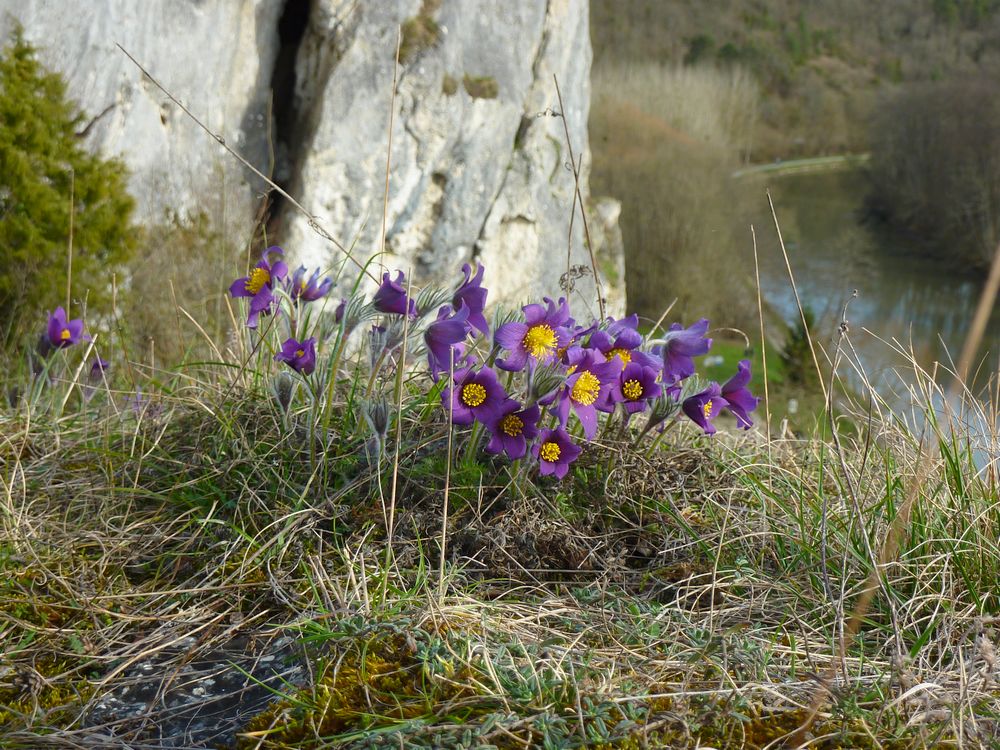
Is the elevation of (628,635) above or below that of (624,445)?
below

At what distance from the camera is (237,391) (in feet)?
6.79

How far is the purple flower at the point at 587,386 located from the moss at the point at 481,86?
12.1 metres

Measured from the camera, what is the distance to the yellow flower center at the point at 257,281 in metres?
1.90

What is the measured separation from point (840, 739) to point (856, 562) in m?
0.57

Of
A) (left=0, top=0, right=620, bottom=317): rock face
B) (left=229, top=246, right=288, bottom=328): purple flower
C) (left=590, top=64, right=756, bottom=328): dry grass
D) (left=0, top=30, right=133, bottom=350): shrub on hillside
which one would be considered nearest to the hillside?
(left=590, top=64, right=756, bottom=328): dry grass

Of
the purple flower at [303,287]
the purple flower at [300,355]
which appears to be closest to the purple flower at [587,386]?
the purple flower at [300,355]

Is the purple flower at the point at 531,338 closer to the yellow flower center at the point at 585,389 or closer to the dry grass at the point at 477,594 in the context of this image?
the yellow flower center at the point at 585,389

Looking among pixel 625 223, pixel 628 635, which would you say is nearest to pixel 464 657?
pixel 628 635

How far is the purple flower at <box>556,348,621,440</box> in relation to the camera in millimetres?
1591

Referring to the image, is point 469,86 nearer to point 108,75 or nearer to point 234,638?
point 108,75

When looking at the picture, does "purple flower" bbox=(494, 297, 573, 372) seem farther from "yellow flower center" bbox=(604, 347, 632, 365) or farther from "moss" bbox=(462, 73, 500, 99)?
"moss" bbox=(462, 73, 500, 99)

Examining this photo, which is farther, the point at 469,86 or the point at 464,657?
the point at 469,86

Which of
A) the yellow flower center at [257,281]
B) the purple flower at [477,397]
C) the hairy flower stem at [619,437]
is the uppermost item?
the yellow flower center at [257,281]

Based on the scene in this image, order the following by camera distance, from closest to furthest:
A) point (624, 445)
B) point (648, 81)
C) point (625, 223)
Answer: point (624, 445) < point (625, 223) < point (648, 81)
